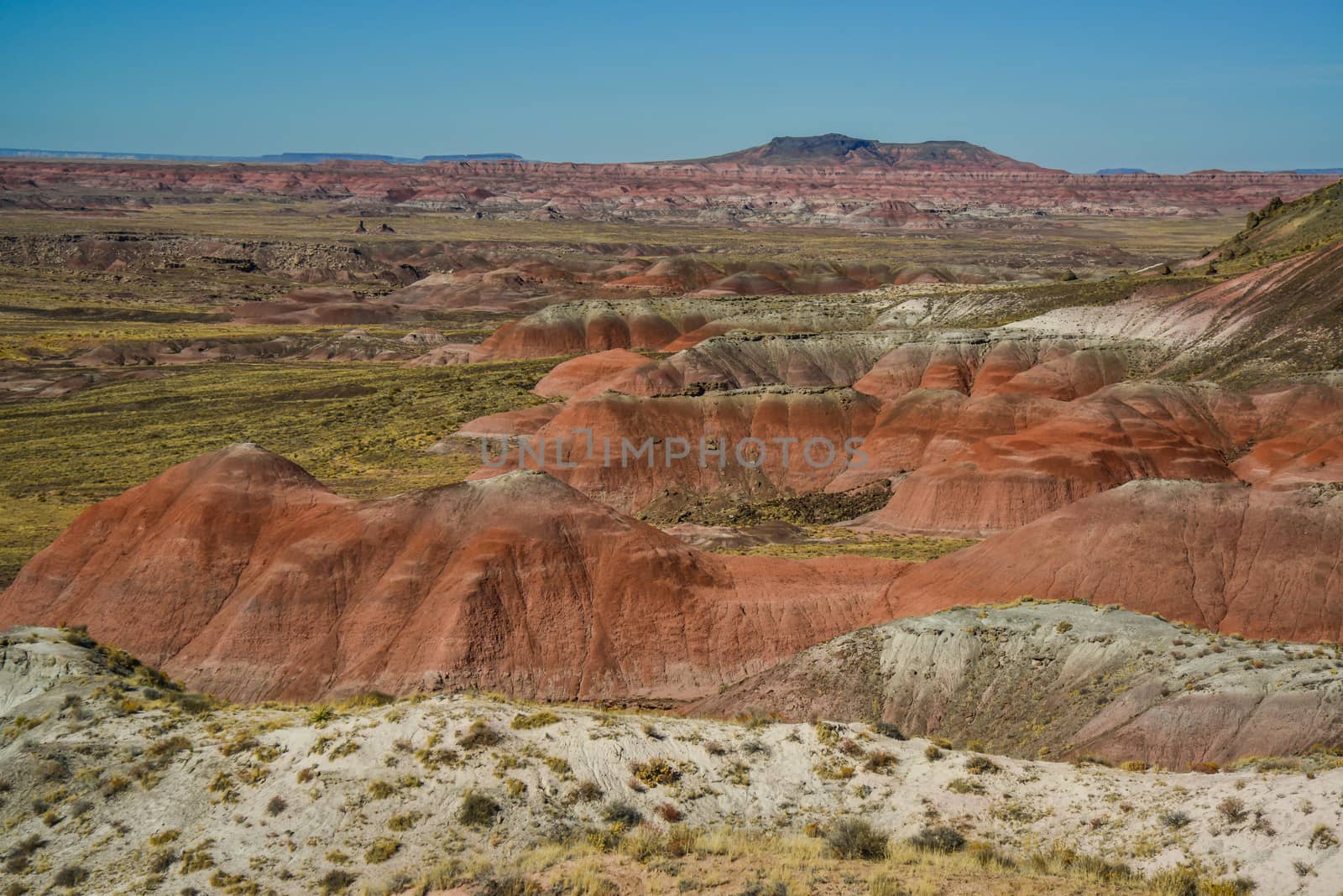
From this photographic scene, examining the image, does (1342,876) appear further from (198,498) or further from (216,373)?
(216,373)

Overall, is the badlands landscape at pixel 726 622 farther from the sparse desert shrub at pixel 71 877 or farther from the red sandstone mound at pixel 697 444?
the red sandstone mound at pixel 697 444

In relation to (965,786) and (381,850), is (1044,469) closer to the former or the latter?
(965,786)

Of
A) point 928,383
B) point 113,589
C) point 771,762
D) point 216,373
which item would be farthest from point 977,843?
point 216,373

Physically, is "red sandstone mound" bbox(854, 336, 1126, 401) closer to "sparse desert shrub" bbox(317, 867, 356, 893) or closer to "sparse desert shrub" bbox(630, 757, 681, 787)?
"sparse desert shrub" bbox(630, 757, 681, 787)

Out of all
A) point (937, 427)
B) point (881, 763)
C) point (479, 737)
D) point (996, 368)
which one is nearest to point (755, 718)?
point (881, 763)

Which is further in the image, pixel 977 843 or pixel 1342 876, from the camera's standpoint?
pixel 977 843

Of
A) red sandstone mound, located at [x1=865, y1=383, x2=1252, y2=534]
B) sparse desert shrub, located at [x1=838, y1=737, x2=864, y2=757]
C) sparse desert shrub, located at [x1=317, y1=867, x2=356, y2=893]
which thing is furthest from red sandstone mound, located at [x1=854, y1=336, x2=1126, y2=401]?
sparse desert shrub, located at [x1=317, y1=867, x2=356, y2=893]

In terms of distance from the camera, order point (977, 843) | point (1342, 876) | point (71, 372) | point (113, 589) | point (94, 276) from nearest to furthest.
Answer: point (1342, 876) → point (977, 843) → point (113, 589) → point (71, 372) → point (94, 276)
